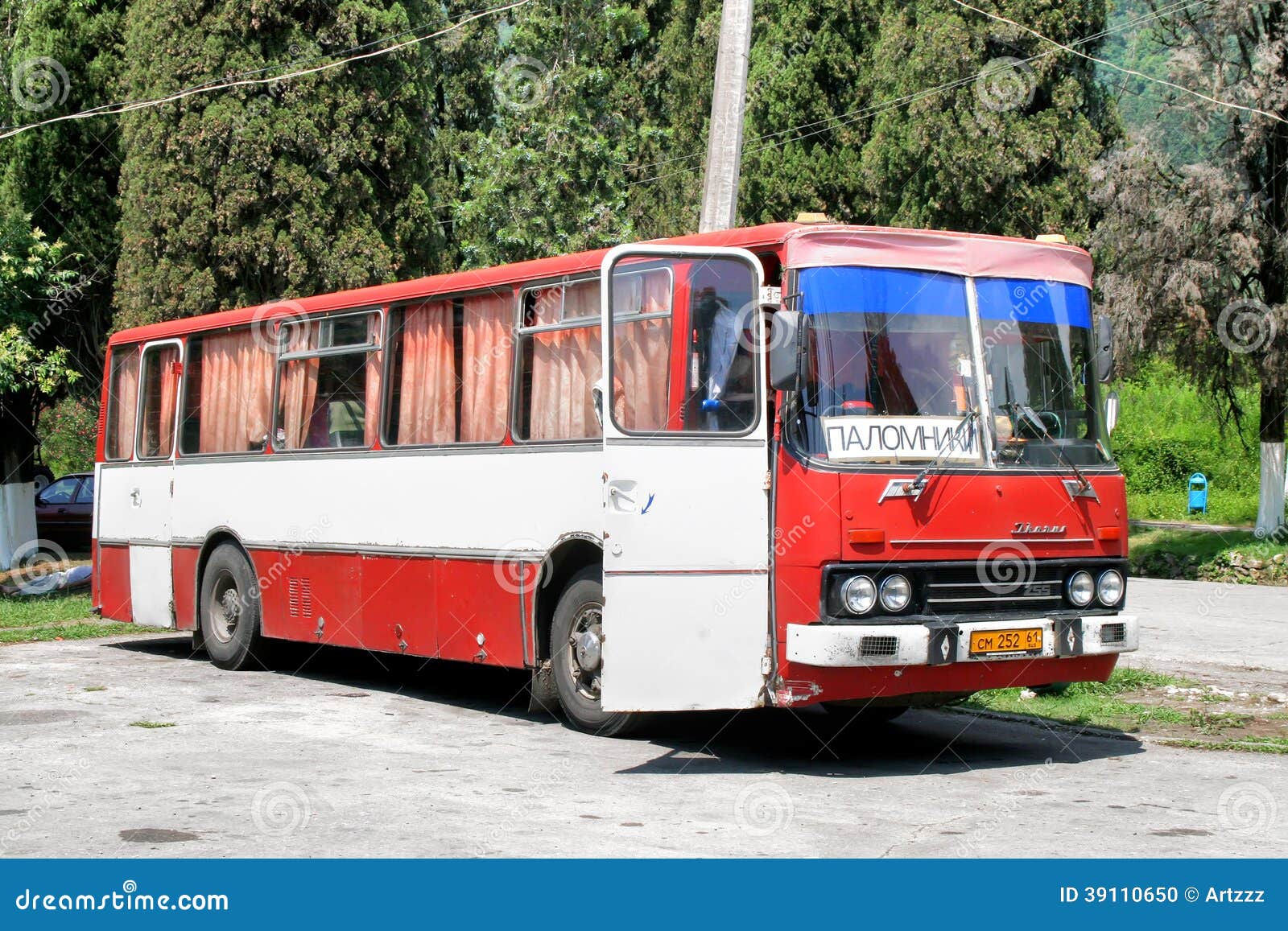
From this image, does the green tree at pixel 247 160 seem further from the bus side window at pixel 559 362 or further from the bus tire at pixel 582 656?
the bus tire at pixel 582 656

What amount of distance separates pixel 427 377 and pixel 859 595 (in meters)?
4.62

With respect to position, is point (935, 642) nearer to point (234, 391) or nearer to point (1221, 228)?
point (234, 391)

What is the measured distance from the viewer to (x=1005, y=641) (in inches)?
364

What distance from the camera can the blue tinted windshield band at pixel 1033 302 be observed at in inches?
382

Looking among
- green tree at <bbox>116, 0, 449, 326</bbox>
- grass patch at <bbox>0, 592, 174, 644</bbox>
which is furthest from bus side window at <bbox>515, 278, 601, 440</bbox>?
green tree at <bbox>116, 0, 449, 326</bbox>

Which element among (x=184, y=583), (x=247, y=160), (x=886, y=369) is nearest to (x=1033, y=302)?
(x=886, y=369)

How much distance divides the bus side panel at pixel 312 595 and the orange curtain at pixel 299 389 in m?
1.04

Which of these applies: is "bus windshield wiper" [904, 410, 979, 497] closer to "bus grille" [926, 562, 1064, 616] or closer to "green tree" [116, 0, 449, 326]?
"bus grille" [926, 562, 1064, 616]

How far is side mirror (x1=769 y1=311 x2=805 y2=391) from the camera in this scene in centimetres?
891

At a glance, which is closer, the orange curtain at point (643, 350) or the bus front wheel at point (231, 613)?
the orange curtain at point (643, 350)

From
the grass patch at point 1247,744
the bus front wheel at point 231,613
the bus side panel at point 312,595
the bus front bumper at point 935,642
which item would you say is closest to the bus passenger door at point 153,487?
the bus front wheel at point 231,613

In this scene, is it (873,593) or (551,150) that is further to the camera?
(551,150)

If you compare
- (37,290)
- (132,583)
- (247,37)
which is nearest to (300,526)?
(132,583)

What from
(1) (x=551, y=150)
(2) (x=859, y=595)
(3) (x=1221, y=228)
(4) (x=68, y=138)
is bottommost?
(2) (x=859, y=595)
